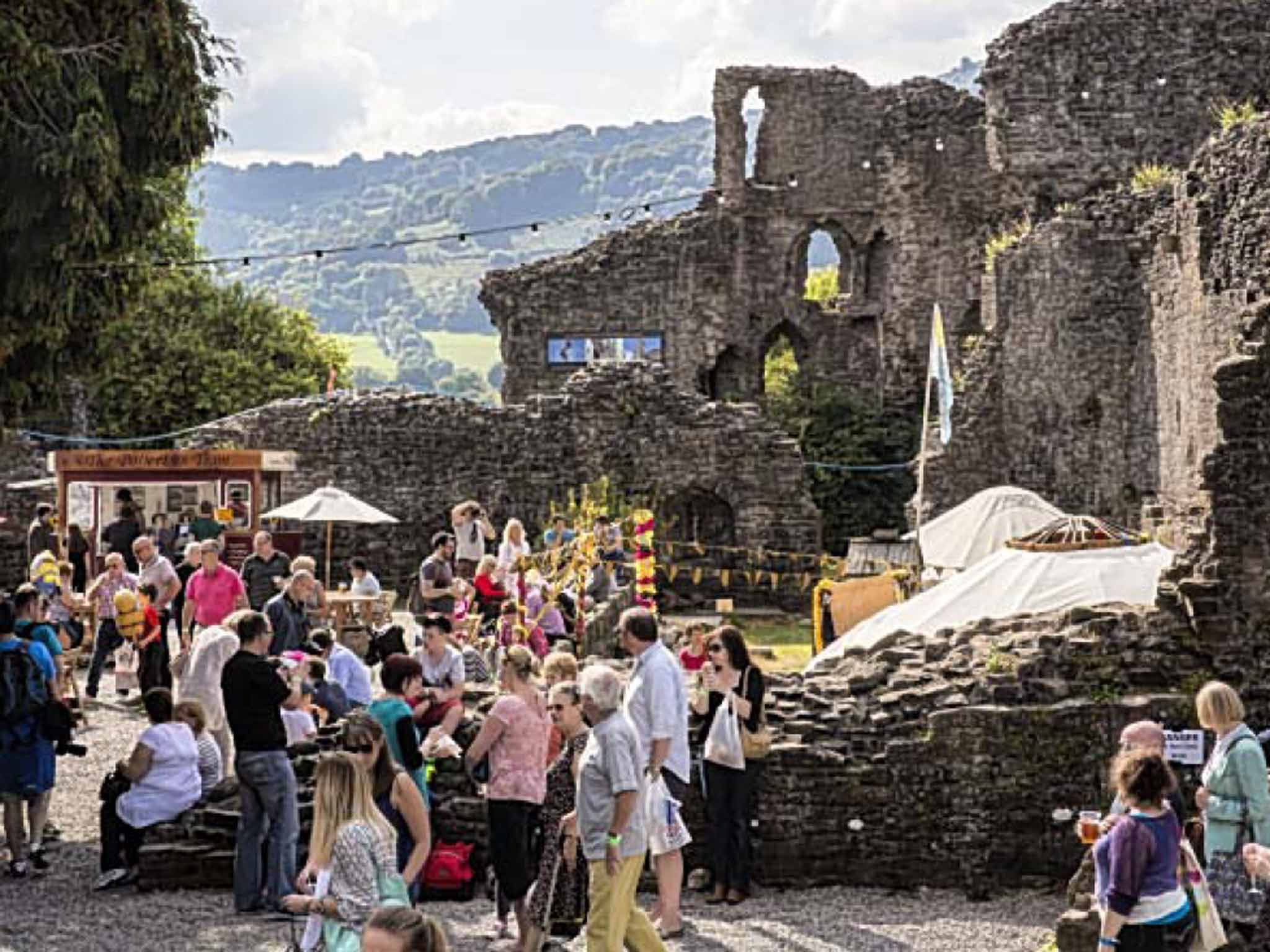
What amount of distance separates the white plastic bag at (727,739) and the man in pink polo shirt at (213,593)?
690cm

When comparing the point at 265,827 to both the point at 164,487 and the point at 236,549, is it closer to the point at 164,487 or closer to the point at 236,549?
the point at 236,549

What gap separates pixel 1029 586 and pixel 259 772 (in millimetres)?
7966

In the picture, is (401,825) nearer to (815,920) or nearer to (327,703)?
(815,920)

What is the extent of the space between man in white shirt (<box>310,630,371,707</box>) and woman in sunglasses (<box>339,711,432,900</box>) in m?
5.37

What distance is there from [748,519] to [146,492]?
9928 mm

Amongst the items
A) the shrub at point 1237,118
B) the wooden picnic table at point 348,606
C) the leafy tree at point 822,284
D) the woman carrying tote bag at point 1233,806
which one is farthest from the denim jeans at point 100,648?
the leafy tree at point 822,284

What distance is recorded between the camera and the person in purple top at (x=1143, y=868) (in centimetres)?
972

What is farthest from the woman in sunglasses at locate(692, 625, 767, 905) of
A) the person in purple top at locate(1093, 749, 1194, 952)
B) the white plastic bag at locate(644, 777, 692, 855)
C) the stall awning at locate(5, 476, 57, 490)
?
the stall awning at locate(5, 476, 57, 490)

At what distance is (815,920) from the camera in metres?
13.3

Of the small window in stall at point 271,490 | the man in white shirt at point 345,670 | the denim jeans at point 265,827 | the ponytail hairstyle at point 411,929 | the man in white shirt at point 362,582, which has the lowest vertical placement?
the denim jeans at point 265,827

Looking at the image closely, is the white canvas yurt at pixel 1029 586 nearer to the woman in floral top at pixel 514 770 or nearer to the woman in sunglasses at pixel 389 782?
the woman in floral top at pixel 514 770

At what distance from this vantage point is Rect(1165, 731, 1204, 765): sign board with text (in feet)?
45.1

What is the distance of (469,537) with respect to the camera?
25.7 metres

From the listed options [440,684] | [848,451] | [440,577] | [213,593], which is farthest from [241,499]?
[848,451]
